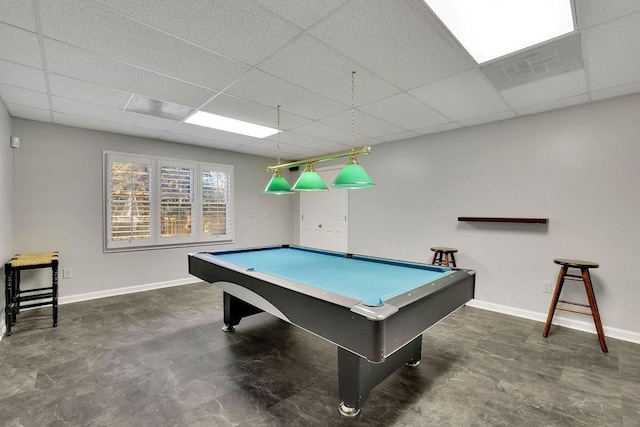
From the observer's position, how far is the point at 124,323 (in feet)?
10.6

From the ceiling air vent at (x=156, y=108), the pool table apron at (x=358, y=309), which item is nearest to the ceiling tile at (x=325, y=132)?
the ceiling air vent at (x=156, y=108)

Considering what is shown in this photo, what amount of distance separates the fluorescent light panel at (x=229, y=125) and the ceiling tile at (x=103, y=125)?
90 cm

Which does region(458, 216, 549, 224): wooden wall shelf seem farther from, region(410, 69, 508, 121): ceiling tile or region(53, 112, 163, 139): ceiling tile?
region(53, 112, 163, 139): ceiling tile

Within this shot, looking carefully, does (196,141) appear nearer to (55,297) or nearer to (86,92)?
(86,92)

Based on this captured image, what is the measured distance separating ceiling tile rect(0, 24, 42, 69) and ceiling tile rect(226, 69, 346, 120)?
1345 mm

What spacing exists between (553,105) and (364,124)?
2075mm

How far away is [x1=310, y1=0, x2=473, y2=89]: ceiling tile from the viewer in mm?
1688

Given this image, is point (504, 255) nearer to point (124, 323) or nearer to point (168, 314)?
point (168, 314)

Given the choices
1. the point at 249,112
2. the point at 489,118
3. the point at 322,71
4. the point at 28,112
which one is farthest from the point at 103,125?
the point at 489,118

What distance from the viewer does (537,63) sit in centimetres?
229

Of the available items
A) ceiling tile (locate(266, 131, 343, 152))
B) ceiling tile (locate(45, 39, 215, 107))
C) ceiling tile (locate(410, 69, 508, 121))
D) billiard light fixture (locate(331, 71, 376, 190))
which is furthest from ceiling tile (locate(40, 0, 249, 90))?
ceiling tile (locate(266, 131, 343, 152))

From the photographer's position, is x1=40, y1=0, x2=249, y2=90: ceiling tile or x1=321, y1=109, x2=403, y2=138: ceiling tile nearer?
x1=40, y1=0, x2=249, y2=90: ceiling tile

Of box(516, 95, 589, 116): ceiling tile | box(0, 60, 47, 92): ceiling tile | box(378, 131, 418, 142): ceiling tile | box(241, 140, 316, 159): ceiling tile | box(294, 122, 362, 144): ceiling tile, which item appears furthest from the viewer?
box(241, 140, 316, 159): ceiling tile

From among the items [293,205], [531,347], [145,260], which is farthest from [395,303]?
[293,205]
